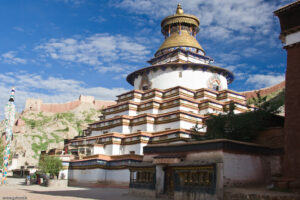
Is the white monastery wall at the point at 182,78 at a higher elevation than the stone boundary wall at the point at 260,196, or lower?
higher

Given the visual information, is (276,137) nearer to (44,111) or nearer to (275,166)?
(275,166)

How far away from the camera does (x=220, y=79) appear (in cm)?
3506

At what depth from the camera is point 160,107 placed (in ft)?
103

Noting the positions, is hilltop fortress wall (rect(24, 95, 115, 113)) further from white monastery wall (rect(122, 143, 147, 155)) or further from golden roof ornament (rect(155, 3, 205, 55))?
white monastery wall (rect(122, 143, 147, 155))

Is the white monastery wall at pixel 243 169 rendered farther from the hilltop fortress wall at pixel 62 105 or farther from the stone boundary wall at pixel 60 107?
the stone boundary wall at pixel 60 107

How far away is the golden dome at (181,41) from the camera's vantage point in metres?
37.1

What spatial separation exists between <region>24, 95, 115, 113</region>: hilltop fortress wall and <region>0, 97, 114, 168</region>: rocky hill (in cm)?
25

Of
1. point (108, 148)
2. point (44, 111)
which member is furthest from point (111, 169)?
point (44, 111)

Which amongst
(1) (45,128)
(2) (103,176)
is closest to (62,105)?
(1) (45,128)

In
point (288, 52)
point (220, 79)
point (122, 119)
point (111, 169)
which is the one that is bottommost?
point (111, 169)

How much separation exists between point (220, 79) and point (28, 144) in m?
42.0

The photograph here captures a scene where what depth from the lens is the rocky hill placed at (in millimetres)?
58581

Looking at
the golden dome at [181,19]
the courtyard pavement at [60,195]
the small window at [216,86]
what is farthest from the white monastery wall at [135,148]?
the golden dome at [181,19]

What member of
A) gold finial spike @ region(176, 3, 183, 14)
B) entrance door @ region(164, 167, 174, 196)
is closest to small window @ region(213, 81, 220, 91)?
gold finial spike @ region(176, 3, 183, 14)
